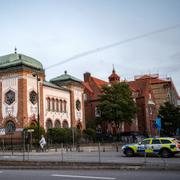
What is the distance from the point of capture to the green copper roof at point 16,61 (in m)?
47.6

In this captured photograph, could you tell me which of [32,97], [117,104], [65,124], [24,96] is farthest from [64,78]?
[24,96]

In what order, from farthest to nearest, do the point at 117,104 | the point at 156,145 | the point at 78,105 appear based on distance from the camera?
the point at 78,105 < the point at 117,104 < the point at 156,145

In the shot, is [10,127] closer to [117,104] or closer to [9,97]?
[9,97]

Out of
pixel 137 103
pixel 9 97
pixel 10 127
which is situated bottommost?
pixel 10 127

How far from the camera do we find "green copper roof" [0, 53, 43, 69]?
4760 centimetres

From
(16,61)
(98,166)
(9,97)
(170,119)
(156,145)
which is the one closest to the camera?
(98,166)

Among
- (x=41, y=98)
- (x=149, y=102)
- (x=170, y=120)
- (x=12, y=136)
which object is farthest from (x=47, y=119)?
(x=149, y=102)

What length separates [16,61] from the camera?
157 feet

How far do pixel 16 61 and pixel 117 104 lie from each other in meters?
20.5

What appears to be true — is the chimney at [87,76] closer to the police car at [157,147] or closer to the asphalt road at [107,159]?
the asphalt road at [107,159]

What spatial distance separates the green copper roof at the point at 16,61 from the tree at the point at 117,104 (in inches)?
584

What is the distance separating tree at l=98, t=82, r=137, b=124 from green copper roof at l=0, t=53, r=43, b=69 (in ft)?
48.7

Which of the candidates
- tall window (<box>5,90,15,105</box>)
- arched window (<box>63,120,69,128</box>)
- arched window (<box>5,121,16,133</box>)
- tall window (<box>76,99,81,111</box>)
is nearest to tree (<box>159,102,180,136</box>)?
tall window (<box>76,99,81,111</box>)

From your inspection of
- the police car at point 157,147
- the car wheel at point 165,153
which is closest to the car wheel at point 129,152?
the police car at point 157,147
